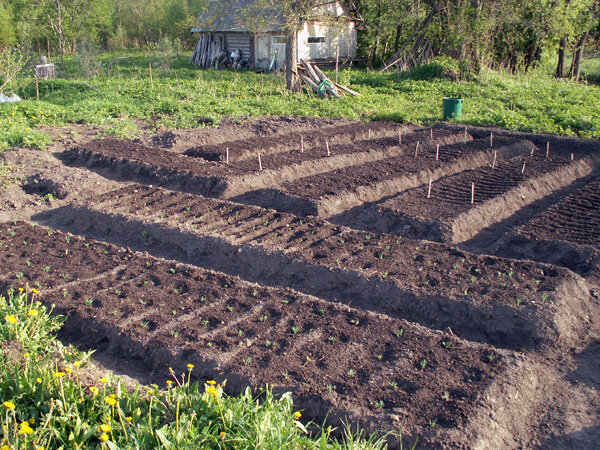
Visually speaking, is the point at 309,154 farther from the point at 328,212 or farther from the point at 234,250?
the point at 234,250

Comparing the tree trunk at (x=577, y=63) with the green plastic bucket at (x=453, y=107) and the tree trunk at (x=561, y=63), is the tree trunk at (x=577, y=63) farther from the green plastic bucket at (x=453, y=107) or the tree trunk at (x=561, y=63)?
the green plastic bucket at (x=453, y=107)

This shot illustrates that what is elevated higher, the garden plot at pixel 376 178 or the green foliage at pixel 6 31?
the green foliage at pixel 6 31

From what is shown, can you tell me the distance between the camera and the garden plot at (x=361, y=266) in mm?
5094

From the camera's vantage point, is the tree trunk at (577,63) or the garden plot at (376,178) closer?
the garden plot at (376,178)

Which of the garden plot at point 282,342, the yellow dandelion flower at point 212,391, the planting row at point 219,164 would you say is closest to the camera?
the yellow dandelion flower at point 212,391

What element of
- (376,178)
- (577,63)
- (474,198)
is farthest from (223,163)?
(577,63)

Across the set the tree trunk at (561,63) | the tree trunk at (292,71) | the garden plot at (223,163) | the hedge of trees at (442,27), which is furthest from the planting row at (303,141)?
the tree trunk at (561,63)

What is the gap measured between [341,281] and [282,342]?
142cm

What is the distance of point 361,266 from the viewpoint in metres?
5.92

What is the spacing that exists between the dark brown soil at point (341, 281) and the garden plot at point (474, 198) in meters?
0.04

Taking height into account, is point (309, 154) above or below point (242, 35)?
below

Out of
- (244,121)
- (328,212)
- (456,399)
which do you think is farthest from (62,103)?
(456,399)

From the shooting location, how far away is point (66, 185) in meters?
8.61

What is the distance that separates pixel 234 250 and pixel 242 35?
22.5 metres
